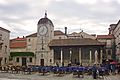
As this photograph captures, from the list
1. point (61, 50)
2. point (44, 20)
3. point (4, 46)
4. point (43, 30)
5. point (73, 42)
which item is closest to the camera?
point (61, 50)

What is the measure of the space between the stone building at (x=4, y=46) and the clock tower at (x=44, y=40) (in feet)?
22.6

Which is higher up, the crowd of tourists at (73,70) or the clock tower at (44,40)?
the clock tower at (44,40)

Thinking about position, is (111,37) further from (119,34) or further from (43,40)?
(43,40)

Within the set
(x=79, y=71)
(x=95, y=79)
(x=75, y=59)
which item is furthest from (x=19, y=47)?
(x=95, y=79)

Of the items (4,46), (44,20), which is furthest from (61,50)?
(4,46)

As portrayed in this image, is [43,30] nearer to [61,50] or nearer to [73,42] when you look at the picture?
[61,50]

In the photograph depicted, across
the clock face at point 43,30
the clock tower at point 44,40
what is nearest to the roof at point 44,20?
the clock tower at point 44,40

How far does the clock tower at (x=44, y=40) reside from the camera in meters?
52.1

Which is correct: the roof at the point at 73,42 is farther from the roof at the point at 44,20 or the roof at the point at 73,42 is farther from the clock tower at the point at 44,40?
the roof at the point at 44,20

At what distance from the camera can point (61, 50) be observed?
2026 inches

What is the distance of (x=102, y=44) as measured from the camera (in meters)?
50.0

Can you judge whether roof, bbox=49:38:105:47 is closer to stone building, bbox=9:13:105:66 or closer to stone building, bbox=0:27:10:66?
stone building, bbox=9:13:105:66

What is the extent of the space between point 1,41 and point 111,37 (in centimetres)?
2678

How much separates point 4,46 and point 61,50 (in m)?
12.1
